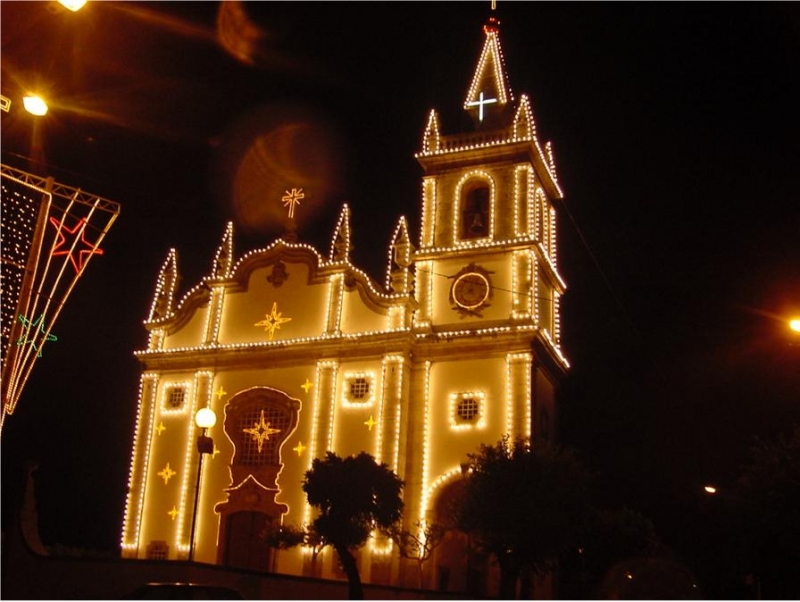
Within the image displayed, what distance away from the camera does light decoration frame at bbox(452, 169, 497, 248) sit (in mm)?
39000

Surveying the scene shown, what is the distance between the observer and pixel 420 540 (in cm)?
3469

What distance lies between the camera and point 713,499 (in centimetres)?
2861

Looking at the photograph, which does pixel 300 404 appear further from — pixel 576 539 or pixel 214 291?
pixel 576 539

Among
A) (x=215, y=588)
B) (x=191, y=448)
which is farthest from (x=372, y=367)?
(x=215, y=588)

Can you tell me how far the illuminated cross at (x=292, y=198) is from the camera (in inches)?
1690

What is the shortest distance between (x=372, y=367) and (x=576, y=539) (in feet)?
38.1

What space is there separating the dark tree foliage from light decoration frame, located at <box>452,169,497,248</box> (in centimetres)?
1538

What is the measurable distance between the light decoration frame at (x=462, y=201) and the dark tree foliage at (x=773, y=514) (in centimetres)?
1538

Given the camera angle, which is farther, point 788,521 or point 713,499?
point 713,499

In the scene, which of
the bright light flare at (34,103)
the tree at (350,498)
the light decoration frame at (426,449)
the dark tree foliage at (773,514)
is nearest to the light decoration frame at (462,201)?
the light decoration frame at (426,449)

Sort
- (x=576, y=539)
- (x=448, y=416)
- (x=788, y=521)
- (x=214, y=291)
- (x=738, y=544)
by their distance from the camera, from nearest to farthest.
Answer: (x=788, y=521) → (x=738, y=544) → (x=576, y=539) → (x=448, y=416) → (x=214, y=291)

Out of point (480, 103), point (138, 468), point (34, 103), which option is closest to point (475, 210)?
point (480, 103)

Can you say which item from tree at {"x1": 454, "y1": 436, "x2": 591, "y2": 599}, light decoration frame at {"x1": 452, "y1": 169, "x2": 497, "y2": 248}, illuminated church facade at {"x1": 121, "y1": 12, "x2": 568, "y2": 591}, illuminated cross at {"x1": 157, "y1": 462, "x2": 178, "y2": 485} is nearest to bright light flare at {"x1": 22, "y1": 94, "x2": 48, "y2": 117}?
tree at {"x1": 454, "y1": 436, "x2": 591, "y2": 599}

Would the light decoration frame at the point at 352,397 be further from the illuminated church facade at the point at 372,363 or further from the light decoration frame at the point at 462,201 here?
the light decoration frame at the point at 462,201
